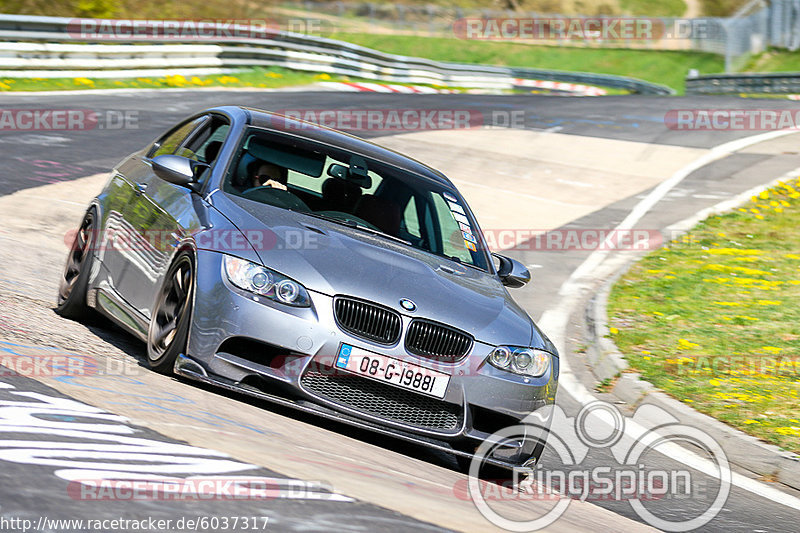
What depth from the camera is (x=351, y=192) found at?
6805 millimetres

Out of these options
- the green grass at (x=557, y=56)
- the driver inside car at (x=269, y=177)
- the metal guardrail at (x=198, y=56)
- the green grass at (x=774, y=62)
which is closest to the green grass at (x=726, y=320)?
the driver inside car at (x=269, y=177)

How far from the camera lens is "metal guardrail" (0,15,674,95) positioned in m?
20.9

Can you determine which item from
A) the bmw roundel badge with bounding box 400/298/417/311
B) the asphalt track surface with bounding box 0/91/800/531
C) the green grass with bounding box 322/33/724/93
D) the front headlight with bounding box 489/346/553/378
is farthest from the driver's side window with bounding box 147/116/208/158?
the green grass with bounding box 322/33/724/93

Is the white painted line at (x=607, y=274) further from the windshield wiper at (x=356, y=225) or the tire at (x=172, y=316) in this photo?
the tire at (x=172, y=316)

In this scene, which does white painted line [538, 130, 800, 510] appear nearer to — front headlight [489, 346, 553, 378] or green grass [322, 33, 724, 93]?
front headlight [489, 346, 553, 378]

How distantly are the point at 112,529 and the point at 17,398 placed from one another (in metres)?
1.55

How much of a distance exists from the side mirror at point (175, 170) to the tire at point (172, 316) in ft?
2.08

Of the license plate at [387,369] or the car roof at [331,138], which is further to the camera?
the car roof at [331,138]

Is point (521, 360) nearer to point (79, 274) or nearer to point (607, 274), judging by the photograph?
point (79, 274)

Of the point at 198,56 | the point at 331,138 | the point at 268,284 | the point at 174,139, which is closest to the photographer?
the point at 268,284

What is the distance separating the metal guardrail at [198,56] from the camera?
20.9m

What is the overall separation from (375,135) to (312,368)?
1428cm

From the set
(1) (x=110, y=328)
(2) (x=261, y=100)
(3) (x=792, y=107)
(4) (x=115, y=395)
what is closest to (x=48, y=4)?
(2) (x=261, y=100)

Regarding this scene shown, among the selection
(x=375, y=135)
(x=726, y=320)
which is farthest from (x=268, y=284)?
(x=375, y=135)
